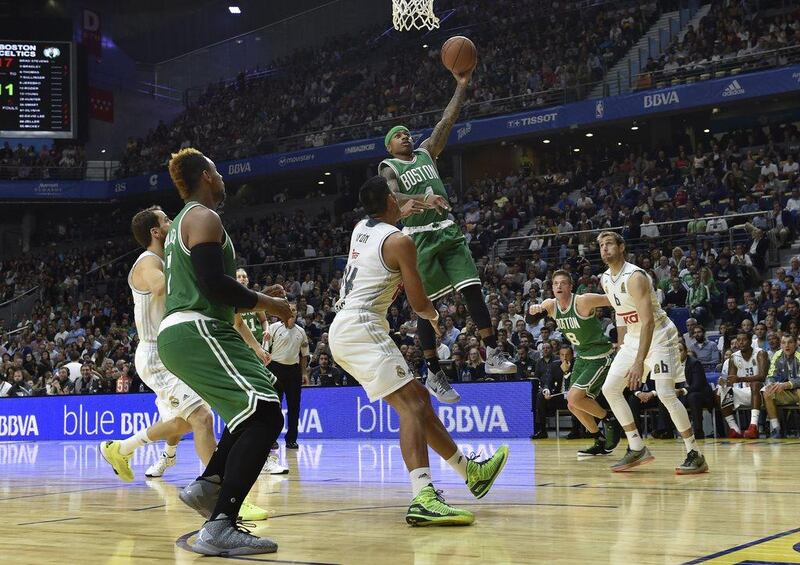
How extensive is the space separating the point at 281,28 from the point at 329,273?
52.6 feet

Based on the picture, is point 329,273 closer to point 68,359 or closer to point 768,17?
point 68,359

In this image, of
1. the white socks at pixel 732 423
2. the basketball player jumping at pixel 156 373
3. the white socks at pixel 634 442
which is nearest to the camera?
the basketball player jumping at pixel 156 373

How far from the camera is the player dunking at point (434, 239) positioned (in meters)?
7.79

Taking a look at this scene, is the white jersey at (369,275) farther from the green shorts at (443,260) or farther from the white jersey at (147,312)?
the green shorts at (443,260)

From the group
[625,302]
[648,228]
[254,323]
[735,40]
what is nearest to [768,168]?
[648,228]

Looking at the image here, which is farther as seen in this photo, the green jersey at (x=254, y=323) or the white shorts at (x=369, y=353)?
the green jersey at (x=254, y=323)

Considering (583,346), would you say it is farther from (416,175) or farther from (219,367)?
(219,367)

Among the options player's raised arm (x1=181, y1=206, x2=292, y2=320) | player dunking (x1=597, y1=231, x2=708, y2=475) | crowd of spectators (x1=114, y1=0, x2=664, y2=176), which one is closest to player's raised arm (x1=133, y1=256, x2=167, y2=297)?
player's raised arm (x1=181, y1=206, x2=292, y2=320)

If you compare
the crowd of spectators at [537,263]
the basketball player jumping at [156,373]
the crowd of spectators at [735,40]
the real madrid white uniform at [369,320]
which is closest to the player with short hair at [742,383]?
the crowd of spectators at [537,263]

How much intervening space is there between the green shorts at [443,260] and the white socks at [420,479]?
268 cm

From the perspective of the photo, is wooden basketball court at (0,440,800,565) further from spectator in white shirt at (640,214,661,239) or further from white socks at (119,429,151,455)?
spectator in white shirt at (640,214,661,239)

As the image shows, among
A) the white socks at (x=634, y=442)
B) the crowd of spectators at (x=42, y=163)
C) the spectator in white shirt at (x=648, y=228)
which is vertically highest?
the crowd of spectators at (x=42, y=163)

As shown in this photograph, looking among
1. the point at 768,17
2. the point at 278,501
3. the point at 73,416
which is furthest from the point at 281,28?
the point at 278,501

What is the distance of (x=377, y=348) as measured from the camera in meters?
5.74
